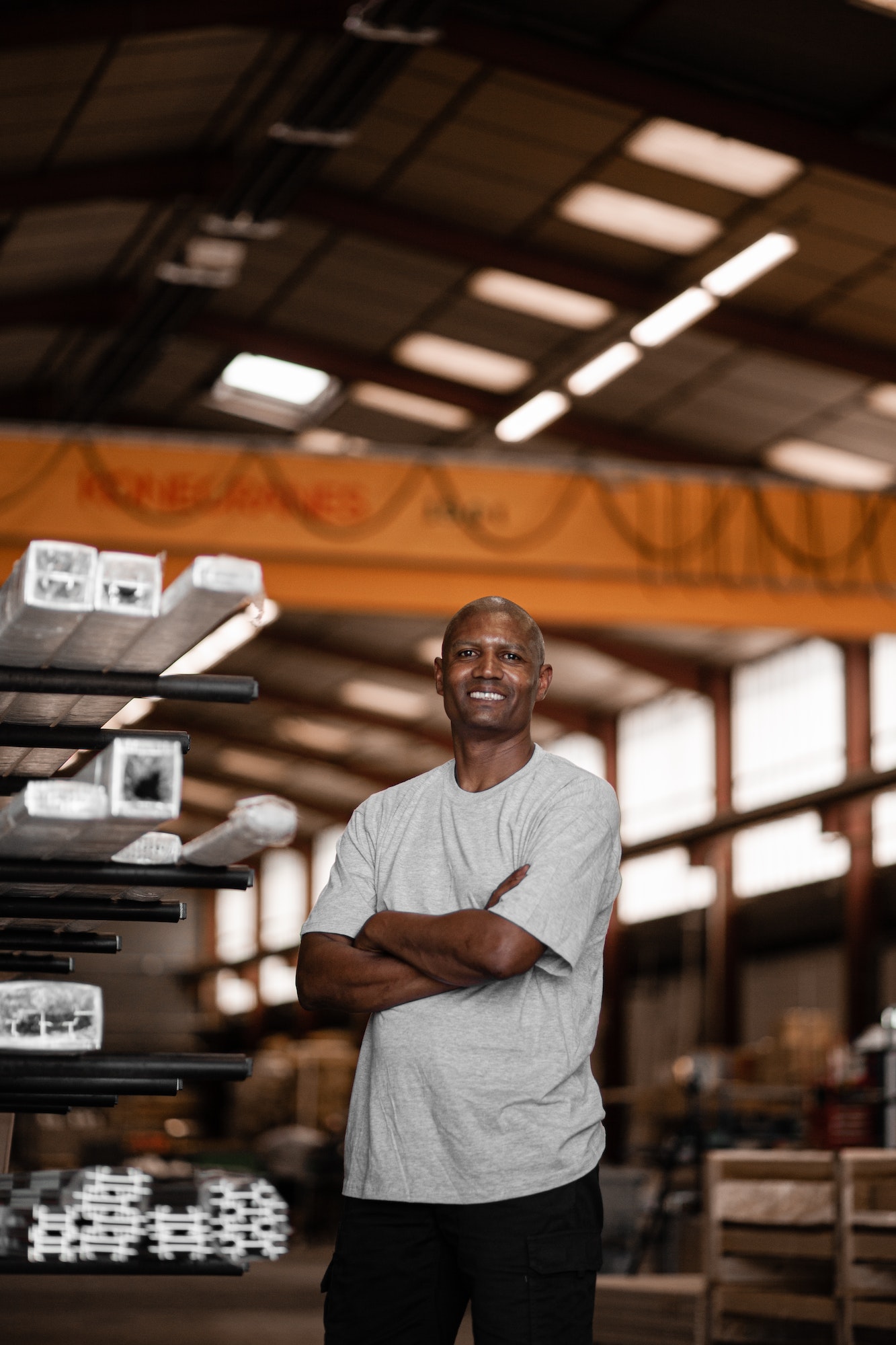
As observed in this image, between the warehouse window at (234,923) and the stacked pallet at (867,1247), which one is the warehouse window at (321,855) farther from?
the stacked pallet at (867,1247)

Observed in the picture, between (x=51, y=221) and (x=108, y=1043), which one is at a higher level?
(x=51, y=221)

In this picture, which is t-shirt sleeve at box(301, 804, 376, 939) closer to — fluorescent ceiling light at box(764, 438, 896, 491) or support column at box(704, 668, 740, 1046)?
fluorescent ceiling light at box(764, 438, 896, 491)

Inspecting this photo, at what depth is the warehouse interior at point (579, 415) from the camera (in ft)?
35.0

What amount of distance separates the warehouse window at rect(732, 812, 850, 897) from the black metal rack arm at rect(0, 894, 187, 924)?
15.5 meters

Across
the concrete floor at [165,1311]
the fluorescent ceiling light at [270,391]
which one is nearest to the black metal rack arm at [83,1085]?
the concrete floor at [165,1311]

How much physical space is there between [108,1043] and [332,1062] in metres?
8.40

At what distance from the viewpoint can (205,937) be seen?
36844mm

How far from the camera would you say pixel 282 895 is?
33.8 metres

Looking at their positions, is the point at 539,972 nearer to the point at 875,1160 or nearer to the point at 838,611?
the point at 875,1160

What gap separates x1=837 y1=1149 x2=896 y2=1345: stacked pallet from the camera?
19.0 ft

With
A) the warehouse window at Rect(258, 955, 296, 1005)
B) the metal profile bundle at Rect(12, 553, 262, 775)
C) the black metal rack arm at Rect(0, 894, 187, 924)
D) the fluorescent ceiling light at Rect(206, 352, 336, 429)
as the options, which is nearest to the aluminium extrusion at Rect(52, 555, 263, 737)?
the metal profile bundle at Rect(12, 553, 262, 775)

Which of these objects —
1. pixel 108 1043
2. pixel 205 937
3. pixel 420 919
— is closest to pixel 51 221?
pixel 420 919

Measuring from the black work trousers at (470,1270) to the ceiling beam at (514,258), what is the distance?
12.0m

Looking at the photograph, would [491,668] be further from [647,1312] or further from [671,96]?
[671,96]
